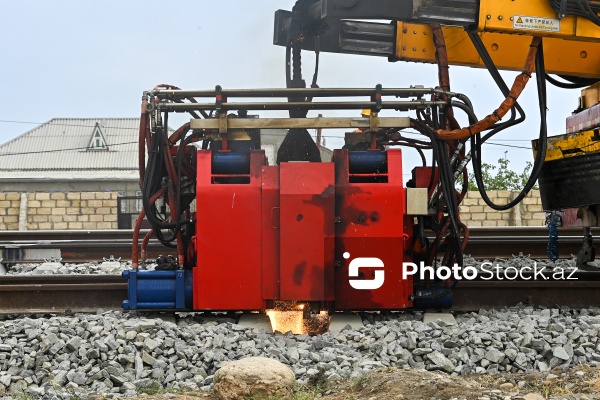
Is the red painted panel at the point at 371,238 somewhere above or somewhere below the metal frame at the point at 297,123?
below

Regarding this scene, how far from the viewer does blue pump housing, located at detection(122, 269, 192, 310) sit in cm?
708

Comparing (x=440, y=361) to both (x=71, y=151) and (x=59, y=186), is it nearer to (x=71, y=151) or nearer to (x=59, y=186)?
(x=59, y=186)

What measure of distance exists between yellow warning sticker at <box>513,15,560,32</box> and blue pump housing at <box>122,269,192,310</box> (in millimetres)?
3275

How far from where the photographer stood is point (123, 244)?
11.5 meters

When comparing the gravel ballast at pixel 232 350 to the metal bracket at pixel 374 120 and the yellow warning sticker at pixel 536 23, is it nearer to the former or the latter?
the metal bracket at pixel 374 120

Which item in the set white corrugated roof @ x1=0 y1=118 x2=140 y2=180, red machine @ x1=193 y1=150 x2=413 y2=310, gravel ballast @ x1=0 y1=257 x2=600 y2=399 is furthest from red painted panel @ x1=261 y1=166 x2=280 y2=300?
white corrugated roof @ x1=0 y1=118 x2=140 y2=180

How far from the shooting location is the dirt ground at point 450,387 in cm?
465

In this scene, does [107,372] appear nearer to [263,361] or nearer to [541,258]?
[263,361]

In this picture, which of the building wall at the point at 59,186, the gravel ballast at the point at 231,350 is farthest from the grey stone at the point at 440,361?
the building wall at the point at 59,186

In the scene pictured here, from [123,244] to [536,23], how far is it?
6621mm

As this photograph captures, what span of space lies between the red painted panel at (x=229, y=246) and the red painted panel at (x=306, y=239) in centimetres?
22

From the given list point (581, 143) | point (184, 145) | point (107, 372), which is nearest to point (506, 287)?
point (581, 143)

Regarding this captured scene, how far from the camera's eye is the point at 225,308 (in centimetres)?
698

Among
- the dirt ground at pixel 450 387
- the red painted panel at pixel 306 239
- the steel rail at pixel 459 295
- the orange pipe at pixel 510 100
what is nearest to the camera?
the dirt ground at pixel 450 387
